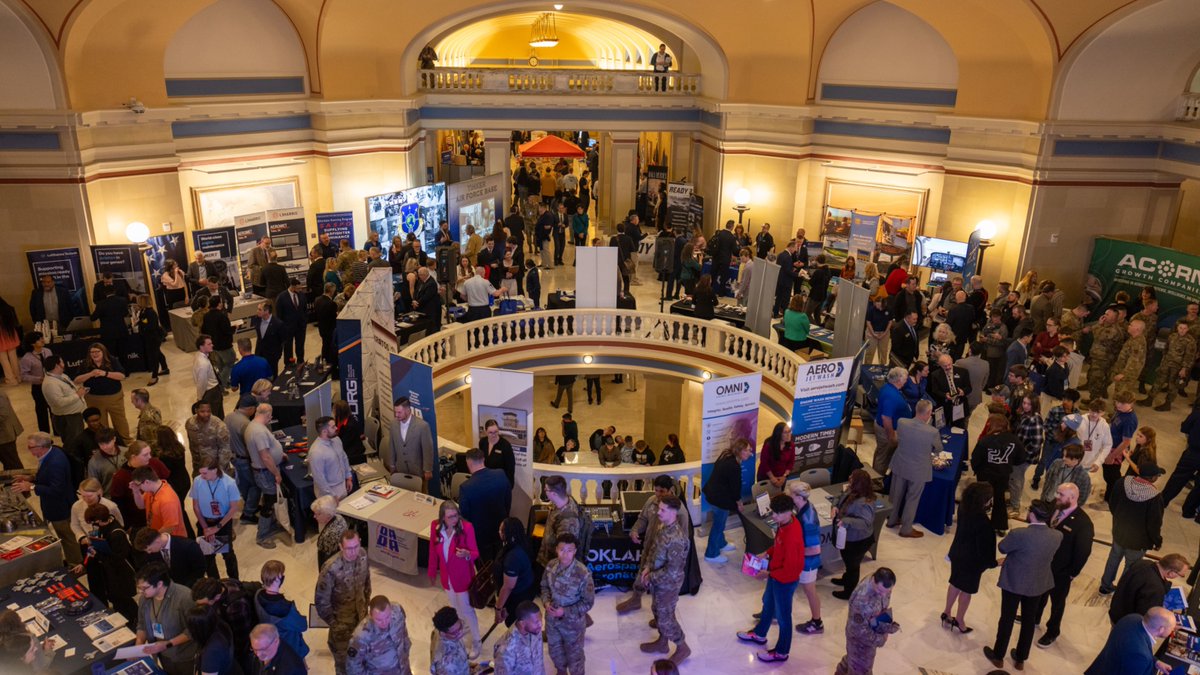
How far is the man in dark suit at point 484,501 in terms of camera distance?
22.2 ft

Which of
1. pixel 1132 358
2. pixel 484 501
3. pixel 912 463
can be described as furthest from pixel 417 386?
pixel 1132 358

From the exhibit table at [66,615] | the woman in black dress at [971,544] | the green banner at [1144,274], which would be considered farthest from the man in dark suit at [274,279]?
the green banner at [1144,274]

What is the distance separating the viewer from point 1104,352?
11.0m

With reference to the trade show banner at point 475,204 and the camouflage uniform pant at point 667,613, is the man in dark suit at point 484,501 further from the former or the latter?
the trade show banner at point 475,204

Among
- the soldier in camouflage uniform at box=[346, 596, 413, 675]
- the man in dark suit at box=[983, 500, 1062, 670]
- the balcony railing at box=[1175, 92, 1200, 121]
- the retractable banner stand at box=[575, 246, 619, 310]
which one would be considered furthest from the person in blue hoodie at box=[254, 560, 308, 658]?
the balcony railing at box=[1175, 92, 1200, 121]

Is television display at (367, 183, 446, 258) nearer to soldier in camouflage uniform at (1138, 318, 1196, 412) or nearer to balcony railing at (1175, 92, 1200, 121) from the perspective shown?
soldier in camouflage uniform at (1138, 318, 1196, 412)

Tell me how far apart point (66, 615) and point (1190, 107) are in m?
15.6

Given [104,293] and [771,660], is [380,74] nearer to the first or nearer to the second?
[104,293]

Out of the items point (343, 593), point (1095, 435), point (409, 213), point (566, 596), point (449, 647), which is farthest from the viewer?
point (409, 213)

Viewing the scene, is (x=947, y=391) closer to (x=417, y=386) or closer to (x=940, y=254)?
(x=417, y=386)

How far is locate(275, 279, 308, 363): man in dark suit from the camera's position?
1118cm

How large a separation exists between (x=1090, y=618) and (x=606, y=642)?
13.3 ft

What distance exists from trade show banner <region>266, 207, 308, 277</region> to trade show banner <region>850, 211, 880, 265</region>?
10.00 m

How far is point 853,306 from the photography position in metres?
10.8
